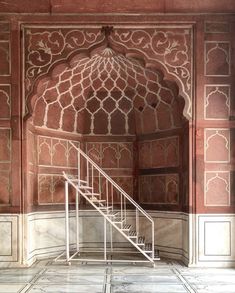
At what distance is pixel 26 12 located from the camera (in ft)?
20.8

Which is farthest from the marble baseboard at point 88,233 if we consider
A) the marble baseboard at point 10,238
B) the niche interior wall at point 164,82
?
the niche interior wall at point 164,82

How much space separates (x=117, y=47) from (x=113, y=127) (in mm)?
2037

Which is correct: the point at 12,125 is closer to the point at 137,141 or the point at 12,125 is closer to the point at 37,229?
the point at 37,229

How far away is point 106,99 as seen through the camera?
794 cm

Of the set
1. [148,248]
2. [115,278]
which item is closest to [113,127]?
[148,248]

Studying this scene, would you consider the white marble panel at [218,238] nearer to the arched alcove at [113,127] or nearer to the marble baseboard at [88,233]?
the marble baseboard at [88,233]

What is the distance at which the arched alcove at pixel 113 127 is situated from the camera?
22.9ft

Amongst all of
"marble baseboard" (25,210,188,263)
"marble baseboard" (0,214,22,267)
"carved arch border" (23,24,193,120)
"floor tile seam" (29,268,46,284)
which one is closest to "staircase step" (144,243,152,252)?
"marble baseboard" (25,210,188,263)

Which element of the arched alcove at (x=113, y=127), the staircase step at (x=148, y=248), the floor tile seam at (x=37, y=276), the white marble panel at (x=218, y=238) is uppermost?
the arched alcove at (x=113, y=127)

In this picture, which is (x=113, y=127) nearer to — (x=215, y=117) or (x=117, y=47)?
(x=117, y=47)

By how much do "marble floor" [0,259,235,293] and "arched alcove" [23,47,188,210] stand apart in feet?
4.12

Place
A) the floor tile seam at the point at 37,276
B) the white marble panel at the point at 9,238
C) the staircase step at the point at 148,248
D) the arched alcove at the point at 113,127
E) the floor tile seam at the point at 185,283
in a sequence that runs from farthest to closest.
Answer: the arched alcove at the point at 113,127 → the staircase step at the point at 148,248 → the white marble panel at the point at 9,238 → the floor tile seam at the point at 37,276 → the floor tile seam at the point at 185,283

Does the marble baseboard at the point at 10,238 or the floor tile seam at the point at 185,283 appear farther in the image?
the marble baseboard at the point at 10,238

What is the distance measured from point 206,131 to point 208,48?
129 cm
